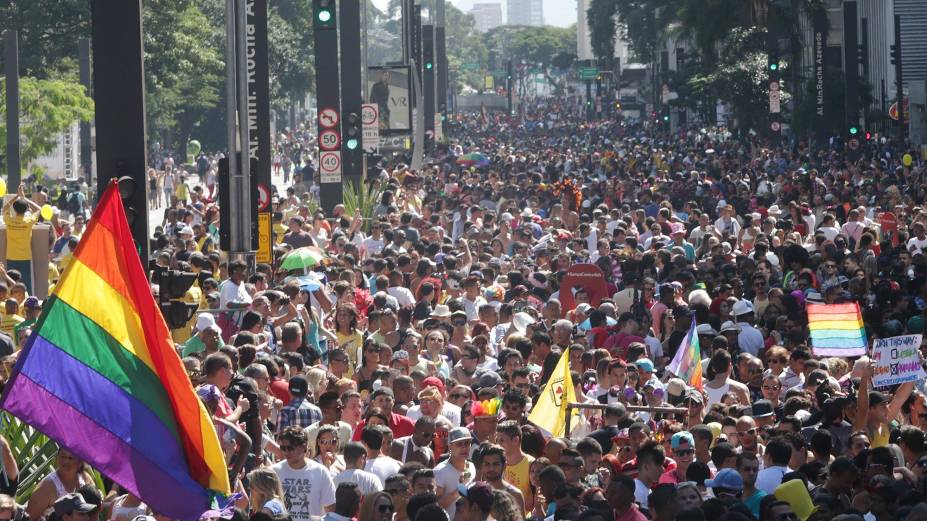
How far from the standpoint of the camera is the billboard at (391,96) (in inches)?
1407

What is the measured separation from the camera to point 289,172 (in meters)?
67.8

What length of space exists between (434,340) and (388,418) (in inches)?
115

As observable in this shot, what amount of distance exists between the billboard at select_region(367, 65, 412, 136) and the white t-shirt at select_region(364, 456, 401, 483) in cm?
2546

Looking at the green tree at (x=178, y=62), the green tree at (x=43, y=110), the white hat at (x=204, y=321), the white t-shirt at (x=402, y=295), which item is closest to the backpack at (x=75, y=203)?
the green tree at (x=43, y=110)

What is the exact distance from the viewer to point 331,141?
2697 cm

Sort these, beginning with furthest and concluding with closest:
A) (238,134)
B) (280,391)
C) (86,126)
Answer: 1. (86,126)
2. (238,134)
3. (280,391)

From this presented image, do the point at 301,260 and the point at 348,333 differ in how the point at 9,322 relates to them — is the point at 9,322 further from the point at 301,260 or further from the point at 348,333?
the point at 301,260

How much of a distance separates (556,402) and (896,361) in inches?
94.7

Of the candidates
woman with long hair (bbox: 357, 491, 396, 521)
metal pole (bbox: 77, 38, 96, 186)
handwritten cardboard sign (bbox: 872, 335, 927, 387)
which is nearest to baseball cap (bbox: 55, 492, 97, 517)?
woman with long hair (bbox: 357, 491, 396, 521)

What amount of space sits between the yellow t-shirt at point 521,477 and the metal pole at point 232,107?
4.83m

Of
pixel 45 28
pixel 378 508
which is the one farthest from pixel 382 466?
pixel 45 28

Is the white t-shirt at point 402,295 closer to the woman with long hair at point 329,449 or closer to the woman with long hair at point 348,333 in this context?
the woman with long hair at point 348,333

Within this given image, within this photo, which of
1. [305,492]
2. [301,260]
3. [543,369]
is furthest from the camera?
[301,260]

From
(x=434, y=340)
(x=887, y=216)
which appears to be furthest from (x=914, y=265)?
(x=434, y=340)
